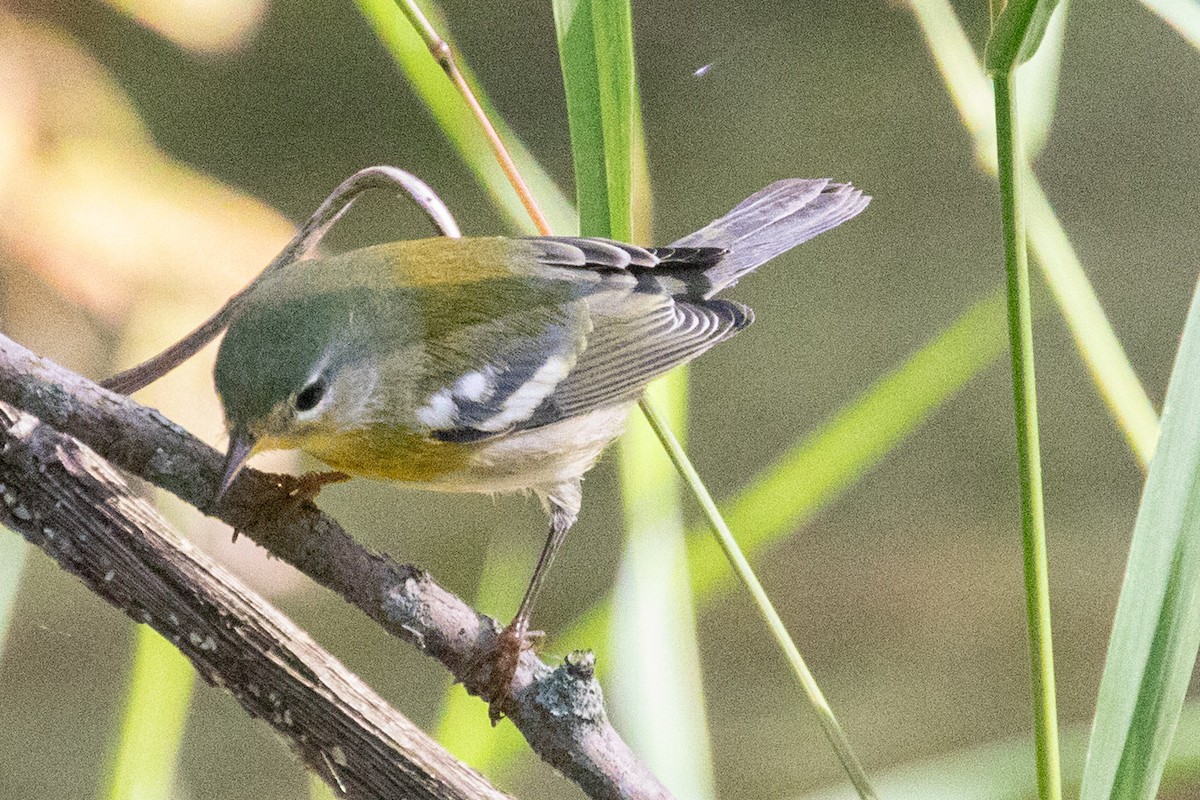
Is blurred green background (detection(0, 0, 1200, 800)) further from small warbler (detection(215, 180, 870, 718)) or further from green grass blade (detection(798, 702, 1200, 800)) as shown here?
small warbler (detection(215, 180, 870, 718))

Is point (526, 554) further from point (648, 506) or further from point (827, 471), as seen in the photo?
point (827, 471)

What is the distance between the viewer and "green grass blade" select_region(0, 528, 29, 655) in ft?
3.10

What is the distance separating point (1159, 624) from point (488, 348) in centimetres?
61

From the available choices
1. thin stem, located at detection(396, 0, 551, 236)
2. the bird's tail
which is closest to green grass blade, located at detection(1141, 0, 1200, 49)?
the bird's tail

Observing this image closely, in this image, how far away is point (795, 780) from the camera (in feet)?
4.44

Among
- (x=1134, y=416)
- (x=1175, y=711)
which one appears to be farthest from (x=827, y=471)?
(x=1175, y=711)

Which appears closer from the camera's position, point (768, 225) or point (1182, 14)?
point (768, 225)

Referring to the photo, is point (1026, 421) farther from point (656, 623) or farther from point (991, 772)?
point (991, 772)

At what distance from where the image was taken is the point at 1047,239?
4.50 ft

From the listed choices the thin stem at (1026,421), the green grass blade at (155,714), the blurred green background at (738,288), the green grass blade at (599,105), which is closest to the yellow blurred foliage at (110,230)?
the blurred green background at (738,288)

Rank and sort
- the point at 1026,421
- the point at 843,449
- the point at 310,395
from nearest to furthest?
the point at 1026,421
the point at 310,395
the point at 843,449

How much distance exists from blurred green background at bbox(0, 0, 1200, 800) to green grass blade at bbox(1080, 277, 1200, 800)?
0.63 m

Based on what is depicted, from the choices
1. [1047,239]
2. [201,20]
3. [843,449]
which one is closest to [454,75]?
[201,20]

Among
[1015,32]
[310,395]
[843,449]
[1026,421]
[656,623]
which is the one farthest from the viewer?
[843,449]
